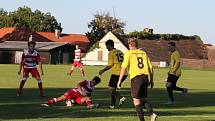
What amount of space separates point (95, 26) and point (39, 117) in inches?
4609

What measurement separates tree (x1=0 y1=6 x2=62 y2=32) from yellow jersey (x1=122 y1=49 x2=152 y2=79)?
12826cm

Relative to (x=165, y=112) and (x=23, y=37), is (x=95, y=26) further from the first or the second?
(x=165, y=112)

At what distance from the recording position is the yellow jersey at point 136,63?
12.2 metres

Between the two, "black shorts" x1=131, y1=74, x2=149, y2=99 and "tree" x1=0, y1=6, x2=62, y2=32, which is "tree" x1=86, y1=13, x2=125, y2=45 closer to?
"tree" x1=0, y1=6, x2=62, y2=32

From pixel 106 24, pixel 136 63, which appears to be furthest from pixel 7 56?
pixel 136 63

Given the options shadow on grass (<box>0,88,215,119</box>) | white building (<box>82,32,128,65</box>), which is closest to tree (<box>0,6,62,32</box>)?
white building (<box>82,32,128,65</box>)

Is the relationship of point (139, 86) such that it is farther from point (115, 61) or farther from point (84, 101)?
point (84, 101)

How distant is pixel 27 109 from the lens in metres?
15.1

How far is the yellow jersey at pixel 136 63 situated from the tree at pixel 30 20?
421 ft

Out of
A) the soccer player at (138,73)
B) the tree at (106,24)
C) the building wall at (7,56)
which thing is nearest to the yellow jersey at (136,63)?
the soccer player at (138,73)

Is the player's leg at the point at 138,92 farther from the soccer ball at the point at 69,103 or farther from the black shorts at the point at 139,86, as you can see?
the soccer ball at the point at 69,103

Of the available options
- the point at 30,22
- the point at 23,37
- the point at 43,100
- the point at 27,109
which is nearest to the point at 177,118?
the point at 27,109

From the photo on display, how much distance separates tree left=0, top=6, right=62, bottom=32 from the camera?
140 meters

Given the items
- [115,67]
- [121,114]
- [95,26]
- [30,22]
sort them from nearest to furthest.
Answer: [121,114] < [115,67] < [95,26] < [30,22]
